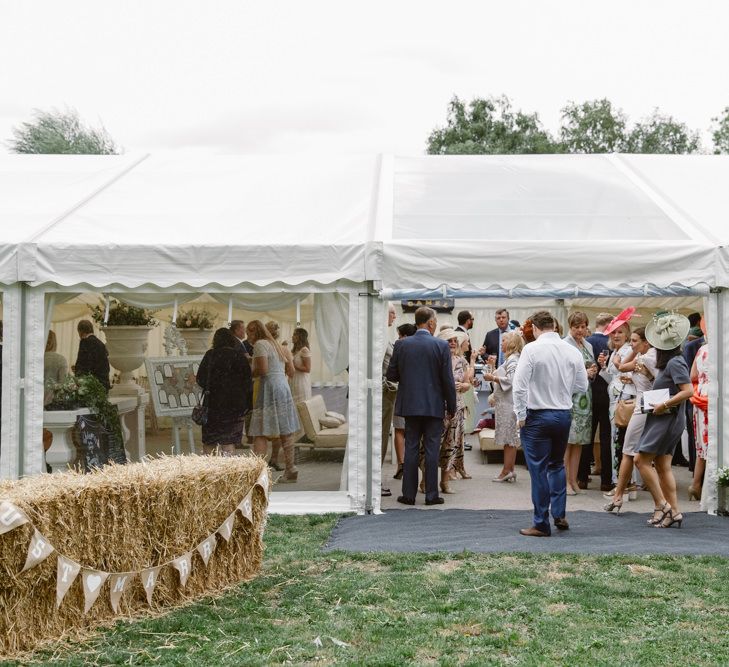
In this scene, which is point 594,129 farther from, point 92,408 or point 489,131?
point 92,408

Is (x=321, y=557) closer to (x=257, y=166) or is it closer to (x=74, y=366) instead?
(x=74, y=366)

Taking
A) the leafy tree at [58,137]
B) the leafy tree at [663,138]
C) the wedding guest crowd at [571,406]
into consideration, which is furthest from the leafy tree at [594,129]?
the wedding guest crowd at [571,406]

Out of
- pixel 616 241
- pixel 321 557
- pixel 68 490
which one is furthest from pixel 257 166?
pixel 68 490

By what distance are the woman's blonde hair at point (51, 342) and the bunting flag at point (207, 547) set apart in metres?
3.69

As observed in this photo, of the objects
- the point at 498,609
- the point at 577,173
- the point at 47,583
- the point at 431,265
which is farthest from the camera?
the point at 577,173

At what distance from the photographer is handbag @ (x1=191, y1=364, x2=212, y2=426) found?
875 cm

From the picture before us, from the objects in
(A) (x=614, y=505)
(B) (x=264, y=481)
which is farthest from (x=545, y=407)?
(B) (x=264, y=481)

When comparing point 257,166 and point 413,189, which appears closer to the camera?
point 413,189

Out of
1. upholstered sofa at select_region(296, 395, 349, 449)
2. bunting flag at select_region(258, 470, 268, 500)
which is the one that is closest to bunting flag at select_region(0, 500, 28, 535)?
bunting flag at select_region(258, 470, 268, 500)

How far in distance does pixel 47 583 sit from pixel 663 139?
5289 centimetres

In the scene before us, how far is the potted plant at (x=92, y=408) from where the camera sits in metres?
8.65

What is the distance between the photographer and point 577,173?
34.3 feet

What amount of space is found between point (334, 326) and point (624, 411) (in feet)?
9.94

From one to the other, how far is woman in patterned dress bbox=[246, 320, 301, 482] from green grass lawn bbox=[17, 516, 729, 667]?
2119mm
